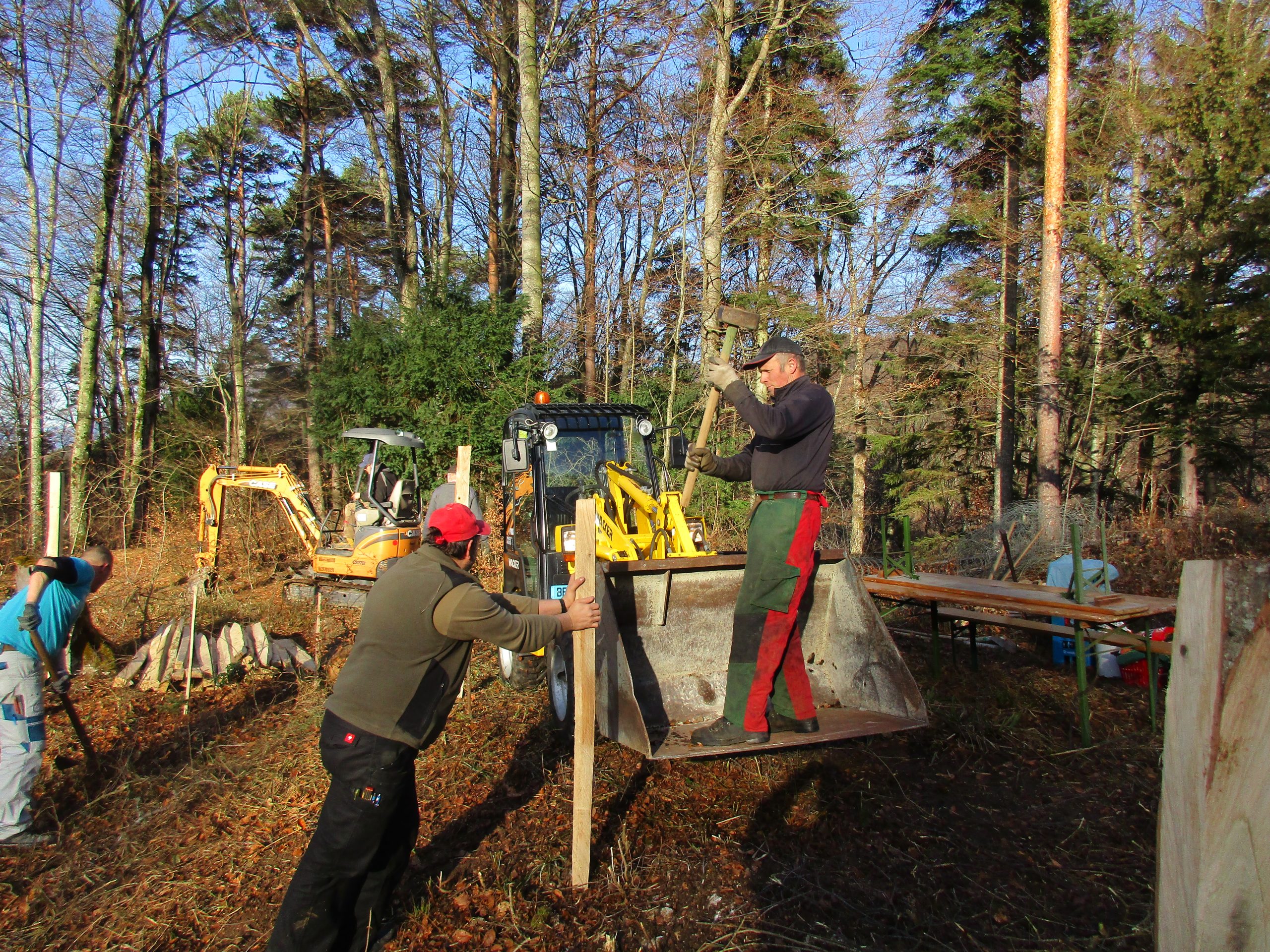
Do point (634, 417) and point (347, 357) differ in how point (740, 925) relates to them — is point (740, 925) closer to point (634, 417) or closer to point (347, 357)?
point (634, 417)

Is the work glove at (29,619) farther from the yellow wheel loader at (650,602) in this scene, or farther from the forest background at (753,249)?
the forest background at (753,249)

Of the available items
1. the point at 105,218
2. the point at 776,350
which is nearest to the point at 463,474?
the point at 776,350

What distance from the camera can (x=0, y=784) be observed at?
3846 millimetres

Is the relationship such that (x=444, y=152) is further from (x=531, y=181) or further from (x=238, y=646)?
(x=238, y=646)

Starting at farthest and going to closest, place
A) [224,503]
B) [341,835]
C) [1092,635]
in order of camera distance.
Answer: [224,503], [1092,635], [341,835]

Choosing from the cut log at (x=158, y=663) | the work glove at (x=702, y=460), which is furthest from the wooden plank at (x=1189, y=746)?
the cut log at (x=158, y=663)

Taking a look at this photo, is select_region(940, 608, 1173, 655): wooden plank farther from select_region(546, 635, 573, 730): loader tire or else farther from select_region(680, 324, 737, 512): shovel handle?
select_region(546, 635, 573, 730): loader tire

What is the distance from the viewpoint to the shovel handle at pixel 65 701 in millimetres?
4027

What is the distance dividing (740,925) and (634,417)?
408cm

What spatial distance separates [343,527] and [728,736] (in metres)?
9.49

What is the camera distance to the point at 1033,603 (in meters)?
4.80

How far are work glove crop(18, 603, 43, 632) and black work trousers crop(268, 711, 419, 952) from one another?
2.22m

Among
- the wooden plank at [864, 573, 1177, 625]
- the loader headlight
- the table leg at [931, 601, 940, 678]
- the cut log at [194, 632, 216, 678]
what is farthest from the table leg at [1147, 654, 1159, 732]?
the cut log at [194, 632, 216, 678]

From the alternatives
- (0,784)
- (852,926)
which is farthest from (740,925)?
(0,784)
